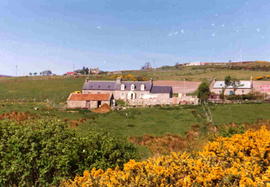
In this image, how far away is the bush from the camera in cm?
1134

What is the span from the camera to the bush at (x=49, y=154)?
446 inches

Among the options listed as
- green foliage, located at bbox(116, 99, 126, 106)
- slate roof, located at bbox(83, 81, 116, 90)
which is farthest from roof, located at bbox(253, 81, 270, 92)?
slate roof, located at bbox(83, 81, 116, 90)

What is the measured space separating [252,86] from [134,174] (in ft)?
271

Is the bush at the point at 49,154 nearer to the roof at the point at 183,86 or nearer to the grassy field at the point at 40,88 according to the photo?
the grassy field at the point at 40,88

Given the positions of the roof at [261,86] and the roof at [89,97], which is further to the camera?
the roof at [261,86]

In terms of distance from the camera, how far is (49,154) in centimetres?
1186

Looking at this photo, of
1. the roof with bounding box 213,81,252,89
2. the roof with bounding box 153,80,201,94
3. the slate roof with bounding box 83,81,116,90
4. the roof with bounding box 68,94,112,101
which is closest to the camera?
the roof with bounding box 68,94,112,101

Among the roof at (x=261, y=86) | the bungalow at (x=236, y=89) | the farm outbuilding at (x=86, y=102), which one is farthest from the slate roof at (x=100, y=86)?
the roof at (x=261, y=86)

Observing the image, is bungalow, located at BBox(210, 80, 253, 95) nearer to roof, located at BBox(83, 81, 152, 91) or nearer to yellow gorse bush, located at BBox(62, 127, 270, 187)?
roof, located at BBox(83, 81, 152, 91)

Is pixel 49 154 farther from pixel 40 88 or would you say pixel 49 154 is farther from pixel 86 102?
pixel 40 88

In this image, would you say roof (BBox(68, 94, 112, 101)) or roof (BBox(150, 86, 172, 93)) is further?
roof (BBox(150, 86, 172, 93))

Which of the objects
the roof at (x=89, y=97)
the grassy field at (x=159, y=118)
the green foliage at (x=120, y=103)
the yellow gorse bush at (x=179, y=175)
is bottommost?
the grassy field at (x=159, y=118)

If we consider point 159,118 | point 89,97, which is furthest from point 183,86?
point 159,118

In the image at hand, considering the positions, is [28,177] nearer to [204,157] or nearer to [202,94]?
[204,157]
